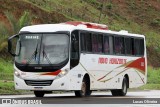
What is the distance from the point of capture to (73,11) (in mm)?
69250

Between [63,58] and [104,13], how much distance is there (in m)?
52.7

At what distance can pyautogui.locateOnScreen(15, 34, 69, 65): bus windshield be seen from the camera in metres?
25.7

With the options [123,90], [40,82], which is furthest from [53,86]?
[123,90]

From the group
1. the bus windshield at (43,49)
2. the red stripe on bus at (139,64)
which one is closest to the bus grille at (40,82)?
the bus windshield at (43,49)

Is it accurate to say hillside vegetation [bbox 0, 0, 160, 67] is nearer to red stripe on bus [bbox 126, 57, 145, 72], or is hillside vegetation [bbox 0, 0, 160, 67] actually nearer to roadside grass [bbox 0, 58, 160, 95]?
roadside grass [bbox 0, 58, 160, 95]

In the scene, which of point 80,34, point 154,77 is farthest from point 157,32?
point 80,34

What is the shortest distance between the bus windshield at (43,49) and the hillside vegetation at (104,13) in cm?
2379

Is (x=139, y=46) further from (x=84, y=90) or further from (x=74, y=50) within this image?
(x=74, y=50)

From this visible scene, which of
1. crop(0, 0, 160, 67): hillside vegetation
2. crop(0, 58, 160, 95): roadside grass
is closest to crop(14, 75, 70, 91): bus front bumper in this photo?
crop(0, 58, 160, 95): roadside grass

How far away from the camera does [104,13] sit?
77.9 metres

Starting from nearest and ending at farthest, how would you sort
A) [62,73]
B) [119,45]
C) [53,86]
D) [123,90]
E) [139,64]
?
[53,86], [62,73], [119,45], [123,90], [139,64]

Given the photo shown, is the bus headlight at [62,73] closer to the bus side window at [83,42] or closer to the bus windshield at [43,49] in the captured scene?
the bus windshield at [43,49]

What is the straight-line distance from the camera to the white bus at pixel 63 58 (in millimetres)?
25344

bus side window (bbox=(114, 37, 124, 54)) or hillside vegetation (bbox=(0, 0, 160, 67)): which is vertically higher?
bus side window (bbox=(114, 37, 124, 54))
